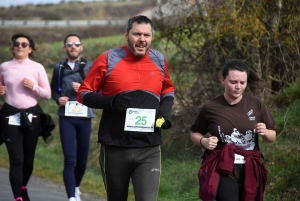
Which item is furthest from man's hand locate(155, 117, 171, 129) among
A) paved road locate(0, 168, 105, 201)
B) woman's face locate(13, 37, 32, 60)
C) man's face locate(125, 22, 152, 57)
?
paved road locate(0, 168, 105, 201)

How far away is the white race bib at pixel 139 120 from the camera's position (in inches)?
258

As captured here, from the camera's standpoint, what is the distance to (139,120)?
21.5ft

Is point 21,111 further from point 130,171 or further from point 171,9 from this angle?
point 171,9

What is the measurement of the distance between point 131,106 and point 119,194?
29.9 inches

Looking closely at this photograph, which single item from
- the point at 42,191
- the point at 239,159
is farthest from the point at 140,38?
the point at 42,191

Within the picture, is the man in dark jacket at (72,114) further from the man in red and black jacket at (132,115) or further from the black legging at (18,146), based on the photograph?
the man in red and black jacket at (132,115)

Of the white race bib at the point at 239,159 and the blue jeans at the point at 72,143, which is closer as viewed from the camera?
the white race bib at the point at 239,159

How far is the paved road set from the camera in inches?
412

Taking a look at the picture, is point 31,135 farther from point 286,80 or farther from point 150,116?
point 286,80

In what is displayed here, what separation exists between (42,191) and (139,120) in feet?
16.3

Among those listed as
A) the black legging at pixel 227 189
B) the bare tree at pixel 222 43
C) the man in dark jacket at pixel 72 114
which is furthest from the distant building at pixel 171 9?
the black legging at pixel 227 189

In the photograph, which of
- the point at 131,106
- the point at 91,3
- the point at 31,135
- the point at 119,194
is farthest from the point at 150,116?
the point at 91,3

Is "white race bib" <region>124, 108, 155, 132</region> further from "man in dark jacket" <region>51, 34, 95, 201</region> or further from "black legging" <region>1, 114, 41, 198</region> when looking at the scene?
"man in dark jacket" <region>51, 34, 95, 201</region>

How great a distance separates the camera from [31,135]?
9.24 m
